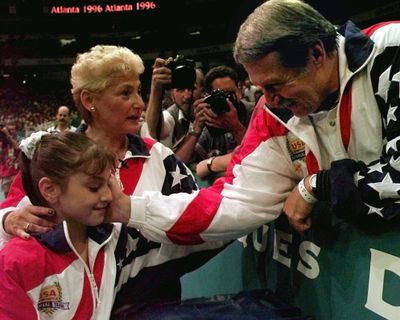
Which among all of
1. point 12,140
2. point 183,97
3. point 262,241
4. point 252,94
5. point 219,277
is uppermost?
point 183,97

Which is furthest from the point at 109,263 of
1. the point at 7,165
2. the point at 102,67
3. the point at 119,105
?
the point at 7,165

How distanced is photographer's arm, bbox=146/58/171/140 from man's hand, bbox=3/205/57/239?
0.96 meters

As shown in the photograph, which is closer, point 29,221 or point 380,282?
point 380,282

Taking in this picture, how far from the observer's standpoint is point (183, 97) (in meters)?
2.86

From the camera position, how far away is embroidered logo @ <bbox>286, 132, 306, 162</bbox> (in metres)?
1.41

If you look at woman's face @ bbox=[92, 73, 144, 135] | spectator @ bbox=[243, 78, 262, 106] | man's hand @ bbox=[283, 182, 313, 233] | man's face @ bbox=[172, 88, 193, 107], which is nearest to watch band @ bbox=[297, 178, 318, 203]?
man's hand @ bbox=[283, 182, 313, 233]

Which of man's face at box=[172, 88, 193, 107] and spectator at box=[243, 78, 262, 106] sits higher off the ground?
man's face at box=[172, 88, 193, 107]

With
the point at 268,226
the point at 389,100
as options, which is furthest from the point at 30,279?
the point at 389,100

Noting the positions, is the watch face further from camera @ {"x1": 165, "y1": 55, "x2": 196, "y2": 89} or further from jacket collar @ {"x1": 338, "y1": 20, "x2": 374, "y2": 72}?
camera @ {"x1": 165, "y1": 55, "x2": 196, "y2": 89}

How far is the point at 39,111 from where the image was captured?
22.9 m

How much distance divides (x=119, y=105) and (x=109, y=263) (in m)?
0.53

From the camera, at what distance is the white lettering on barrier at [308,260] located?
1.41m

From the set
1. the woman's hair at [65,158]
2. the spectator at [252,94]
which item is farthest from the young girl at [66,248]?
the spectator at [252,94]

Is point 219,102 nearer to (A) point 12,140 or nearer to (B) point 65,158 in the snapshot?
(B) point 65,158
